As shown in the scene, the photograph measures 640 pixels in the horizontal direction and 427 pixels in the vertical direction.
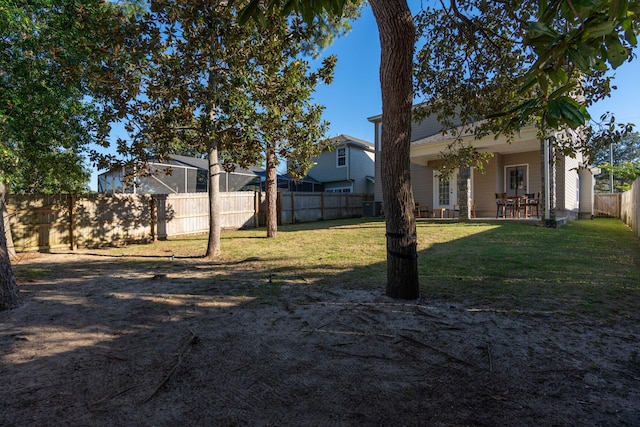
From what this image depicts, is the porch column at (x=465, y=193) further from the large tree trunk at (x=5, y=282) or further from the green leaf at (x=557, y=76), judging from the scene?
the large tree trunk at (x=5, y=282)

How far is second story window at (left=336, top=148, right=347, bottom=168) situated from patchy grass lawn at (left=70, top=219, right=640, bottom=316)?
1487 cm

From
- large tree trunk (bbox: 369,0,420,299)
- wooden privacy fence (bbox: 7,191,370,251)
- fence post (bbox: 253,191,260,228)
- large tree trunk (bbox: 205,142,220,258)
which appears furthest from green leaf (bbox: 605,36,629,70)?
fence post (bbox: 253,191,260,228)

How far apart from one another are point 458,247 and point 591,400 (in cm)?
637

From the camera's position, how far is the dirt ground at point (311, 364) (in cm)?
198

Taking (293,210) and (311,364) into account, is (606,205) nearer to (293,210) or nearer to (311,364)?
(293,210)

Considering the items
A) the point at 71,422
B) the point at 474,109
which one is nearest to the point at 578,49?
the point at 71,422

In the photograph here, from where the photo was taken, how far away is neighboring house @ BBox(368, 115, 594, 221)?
11.9m

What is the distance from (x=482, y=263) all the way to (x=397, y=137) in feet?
12.0

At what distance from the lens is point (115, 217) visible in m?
10.9

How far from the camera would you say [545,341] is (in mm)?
2900

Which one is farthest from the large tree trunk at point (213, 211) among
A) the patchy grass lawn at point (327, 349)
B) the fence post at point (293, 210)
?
the fence post at point (293, 210)

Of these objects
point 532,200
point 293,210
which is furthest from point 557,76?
point 293,210

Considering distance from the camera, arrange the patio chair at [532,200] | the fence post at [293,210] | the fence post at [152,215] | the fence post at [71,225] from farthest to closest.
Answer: the fence post at [293,210], the patio chair at [532,200], the fence post at [152,215], the fence post at [71,225]

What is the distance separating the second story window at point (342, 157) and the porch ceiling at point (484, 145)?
9.32m
